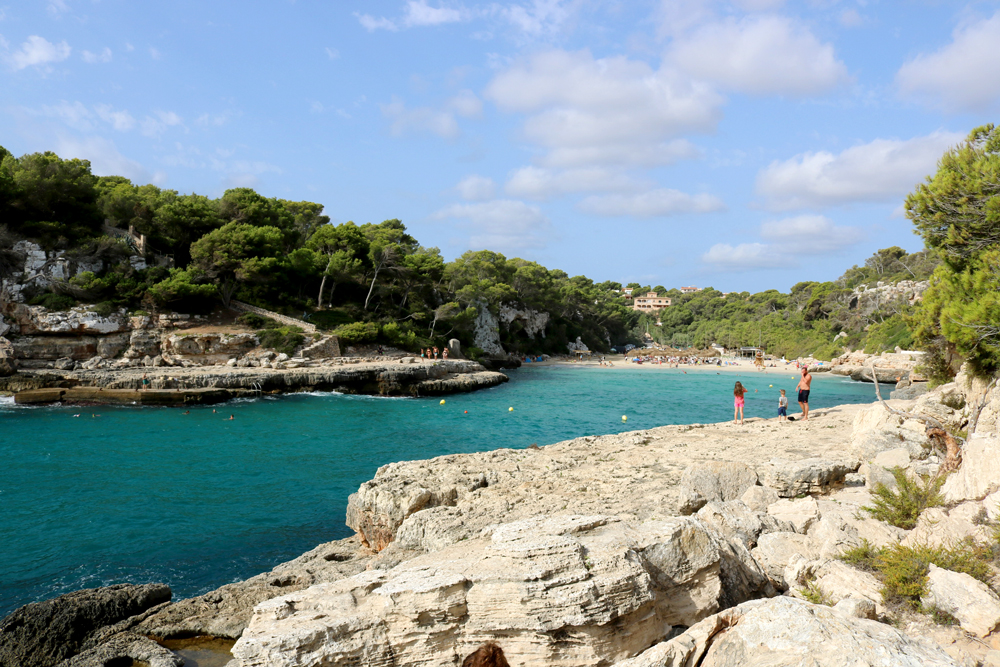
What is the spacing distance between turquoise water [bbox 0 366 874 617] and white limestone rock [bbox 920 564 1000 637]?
26.5ft

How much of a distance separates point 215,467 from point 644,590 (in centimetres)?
1360

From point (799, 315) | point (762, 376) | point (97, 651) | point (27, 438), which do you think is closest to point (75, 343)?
point (27, 438)

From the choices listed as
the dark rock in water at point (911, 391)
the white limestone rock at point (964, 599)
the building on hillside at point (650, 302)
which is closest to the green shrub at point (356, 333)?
the dark rock in water at point (911, 391)

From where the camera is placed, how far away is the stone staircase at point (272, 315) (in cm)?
3513

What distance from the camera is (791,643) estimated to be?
9.32 ft

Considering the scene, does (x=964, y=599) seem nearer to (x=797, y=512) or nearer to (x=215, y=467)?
(x=797, y=512)

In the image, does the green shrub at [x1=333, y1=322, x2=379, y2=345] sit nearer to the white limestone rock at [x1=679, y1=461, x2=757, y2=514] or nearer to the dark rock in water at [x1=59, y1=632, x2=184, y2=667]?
the dark rock in water at [x1=59, y1=632, x2=184, y2=667]

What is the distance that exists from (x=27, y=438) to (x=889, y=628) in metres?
22.2

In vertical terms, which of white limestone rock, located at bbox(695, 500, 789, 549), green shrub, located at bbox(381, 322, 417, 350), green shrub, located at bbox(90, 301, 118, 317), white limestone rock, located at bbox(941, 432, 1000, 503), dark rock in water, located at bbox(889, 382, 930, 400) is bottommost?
dark rock in water, located at bbox(889, 382, 930, 400)

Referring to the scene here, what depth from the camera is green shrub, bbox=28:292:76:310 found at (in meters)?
30.2

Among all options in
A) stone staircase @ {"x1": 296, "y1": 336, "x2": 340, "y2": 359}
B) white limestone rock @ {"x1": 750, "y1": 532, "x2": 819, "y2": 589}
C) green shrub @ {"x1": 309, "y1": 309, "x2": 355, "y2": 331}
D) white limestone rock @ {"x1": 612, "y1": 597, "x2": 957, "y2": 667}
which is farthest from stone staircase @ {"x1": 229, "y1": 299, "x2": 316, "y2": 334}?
white limestone rock @ {"x1": 612, "y1": 597, "x2": 957, "y2": 667}

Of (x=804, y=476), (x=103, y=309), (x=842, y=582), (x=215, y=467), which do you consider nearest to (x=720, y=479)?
(x=804, y=476)

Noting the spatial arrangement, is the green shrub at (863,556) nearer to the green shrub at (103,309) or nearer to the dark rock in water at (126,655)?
the dark rock in water at (126,655)

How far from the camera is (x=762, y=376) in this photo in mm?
46812
